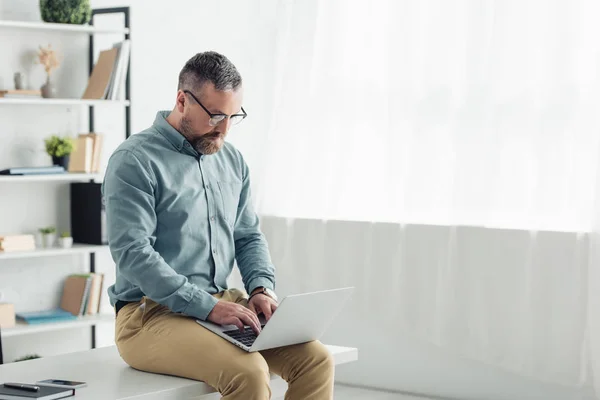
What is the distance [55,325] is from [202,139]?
70.7 inches

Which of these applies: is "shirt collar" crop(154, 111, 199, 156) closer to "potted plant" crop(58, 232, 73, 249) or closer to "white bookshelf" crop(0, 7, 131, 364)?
"white bookshelf" crop(0, 7, 131, 364)

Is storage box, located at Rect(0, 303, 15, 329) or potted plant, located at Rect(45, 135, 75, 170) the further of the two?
potted plant, located at Rect(45, 135, 75, 170)

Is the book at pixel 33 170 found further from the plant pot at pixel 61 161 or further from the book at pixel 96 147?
the book at pixel 96 147

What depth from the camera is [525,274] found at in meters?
3.90

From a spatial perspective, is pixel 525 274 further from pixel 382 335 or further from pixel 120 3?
pixel 120 3

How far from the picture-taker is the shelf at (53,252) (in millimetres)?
3879

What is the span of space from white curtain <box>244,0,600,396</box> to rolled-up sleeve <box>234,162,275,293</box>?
149 cm

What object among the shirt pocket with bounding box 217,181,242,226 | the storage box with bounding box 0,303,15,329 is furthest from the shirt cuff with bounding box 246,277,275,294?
the storage box with bounding box 0,303,15,329

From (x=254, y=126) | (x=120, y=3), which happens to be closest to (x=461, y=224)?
(x=254, y=126)

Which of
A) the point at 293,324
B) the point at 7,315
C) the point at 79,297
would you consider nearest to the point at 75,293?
the point at 79,297

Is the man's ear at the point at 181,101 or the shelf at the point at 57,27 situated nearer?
the man's ear at the point at 181,101

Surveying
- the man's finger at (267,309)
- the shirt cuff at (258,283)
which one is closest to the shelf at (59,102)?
the shirt cuff at (258,283)

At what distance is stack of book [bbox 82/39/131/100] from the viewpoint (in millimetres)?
4094

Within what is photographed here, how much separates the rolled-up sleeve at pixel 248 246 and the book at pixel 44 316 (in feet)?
5.08
